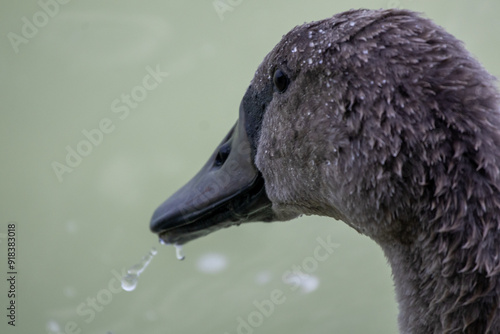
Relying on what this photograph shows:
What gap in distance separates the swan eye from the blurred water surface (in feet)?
7.17

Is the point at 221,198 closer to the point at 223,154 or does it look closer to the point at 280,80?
the point at 223,154

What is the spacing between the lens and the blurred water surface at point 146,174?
425 cm

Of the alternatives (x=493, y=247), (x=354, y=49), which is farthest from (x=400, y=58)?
(x=493, y=247)

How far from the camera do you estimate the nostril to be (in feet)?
9.25

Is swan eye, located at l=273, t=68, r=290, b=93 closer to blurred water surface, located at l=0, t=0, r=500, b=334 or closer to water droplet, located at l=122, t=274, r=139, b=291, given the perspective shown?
water droplet, located at l=122, t=274, r=139, b=291

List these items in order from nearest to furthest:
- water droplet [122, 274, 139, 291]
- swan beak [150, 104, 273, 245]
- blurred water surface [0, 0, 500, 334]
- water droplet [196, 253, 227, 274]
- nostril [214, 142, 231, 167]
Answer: swan beak [150, 104, 273, 245]
nostril [214, 142, 231, 167]
water droplet [122, 274, 139, 291]
blurred water surface [0, 0, 500, 334]
water droplet [196, 253, 227, 274]

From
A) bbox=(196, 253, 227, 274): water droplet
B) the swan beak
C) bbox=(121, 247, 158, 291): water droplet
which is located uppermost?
the swan beak

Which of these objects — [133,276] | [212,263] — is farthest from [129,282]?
[212,263]

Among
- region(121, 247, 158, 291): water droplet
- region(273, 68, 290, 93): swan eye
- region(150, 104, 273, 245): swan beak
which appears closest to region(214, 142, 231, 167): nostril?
region(150, 104, 273, 245): swan beak

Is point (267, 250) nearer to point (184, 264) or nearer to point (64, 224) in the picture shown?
point (184, 264)

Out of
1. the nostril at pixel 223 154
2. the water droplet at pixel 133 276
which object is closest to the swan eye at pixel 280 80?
the nostril at pixel 223 154

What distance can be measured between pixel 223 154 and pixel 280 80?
1.81 ft

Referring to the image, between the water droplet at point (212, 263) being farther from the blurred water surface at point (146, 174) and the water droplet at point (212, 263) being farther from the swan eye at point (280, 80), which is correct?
the swan eye at point (280, 80)

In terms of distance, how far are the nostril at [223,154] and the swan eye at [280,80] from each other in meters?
0.49
